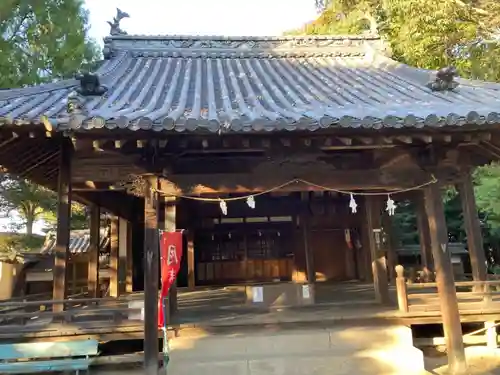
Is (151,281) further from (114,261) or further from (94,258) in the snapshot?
(114,261)

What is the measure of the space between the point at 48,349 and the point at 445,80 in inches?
343

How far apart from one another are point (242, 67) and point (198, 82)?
2226mm

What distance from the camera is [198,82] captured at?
991cm

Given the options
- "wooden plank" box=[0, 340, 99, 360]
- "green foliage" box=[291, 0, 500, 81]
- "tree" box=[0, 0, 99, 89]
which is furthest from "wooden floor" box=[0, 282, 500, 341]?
"green foliage" box=[291, 0, 500, 81]

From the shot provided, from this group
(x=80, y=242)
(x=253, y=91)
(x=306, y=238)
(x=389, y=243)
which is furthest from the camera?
(x=80, y=242)

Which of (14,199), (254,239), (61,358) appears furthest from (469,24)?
(14,199)

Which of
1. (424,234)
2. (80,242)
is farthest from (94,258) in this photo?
(80,242)

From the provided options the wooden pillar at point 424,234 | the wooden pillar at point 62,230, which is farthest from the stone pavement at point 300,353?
the wooden pillar at point 424,234

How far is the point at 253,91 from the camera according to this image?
9109 millimetres

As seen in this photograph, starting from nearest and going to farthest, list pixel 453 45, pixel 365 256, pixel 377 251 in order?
pixel 377 251, pixel 365 256, pixel 453 45

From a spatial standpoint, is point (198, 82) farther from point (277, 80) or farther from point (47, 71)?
point (47, 71)

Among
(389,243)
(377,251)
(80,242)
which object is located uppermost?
(80,242)

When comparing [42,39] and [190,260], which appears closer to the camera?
[42,39]

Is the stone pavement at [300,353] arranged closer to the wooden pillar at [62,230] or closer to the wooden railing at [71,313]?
the wooden railing at [71,313]
